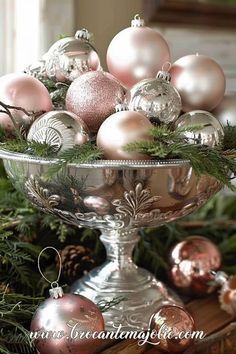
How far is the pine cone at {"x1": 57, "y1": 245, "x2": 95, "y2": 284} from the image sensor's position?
2.88 ft

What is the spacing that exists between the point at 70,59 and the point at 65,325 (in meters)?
0.33

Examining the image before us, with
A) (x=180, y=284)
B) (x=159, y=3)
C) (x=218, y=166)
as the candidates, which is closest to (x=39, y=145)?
(x=218, y=166)

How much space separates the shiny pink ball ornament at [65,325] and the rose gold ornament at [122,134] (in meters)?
0.16

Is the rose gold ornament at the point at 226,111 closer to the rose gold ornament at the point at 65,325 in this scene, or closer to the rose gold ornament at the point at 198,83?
the rose gold ornament at the point at 198,83

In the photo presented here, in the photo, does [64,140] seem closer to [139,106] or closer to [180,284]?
[139,106]

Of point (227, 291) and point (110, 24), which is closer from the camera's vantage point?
point (227, 291)

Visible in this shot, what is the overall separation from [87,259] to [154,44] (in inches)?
12.0

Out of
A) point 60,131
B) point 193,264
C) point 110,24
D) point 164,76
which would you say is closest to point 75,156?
point 60,131

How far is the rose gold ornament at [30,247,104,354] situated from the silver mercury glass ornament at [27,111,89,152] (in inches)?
6.3

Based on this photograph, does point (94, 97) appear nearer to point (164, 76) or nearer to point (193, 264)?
point (164, 76)

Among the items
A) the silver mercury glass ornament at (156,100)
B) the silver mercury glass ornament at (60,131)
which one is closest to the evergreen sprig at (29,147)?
the silver mercury glass ornament at (60,131)

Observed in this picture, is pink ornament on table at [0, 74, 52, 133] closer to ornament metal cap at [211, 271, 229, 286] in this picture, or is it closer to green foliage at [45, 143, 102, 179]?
green foliage at [45, 143, 102, 179]

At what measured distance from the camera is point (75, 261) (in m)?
0.89

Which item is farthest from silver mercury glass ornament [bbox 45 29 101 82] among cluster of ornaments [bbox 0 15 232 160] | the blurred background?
the blurred background
